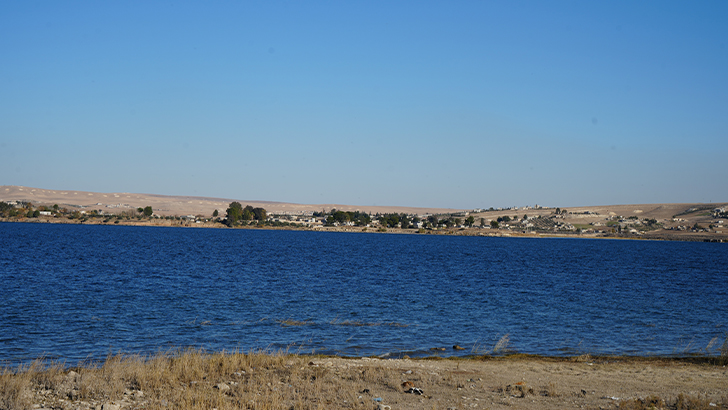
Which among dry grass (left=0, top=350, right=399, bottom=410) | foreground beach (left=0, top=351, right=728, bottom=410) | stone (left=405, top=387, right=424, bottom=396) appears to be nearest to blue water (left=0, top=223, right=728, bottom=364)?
foreground beach (left=0, top=351, right=728, bottom=410)

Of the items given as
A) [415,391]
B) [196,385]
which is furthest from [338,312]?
[196,385]

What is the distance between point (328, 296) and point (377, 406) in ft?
88.4

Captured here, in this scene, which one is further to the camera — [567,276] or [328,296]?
[567,276]

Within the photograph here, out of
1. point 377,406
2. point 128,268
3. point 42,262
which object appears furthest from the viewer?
point 42,262

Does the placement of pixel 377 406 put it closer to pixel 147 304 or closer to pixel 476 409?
pixel 476 409

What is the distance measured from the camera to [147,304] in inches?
1347

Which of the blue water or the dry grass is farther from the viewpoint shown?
the blue water

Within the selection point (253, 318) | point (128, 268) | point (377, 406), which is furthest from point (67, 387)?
point (128, 268)

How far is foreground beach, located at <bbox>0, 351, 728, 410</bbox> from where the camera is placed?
13.7m

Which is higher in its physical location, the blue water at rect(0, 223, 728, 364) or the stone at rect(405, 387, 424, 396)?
the stone at rect(405, 387, 424, 396)

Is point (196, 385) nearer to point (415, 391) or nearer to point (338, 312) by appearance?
point (415, 391)

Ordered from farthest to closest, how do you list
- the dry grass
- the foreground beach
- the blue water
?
the blue water, the foreground beach, the dry grass

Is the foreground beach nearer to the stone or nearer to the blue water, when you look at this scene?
the stone

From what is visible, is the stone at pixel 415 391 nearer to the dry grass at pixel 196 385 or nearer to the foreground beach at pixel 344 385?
the foreground beach at pixel 344 385
